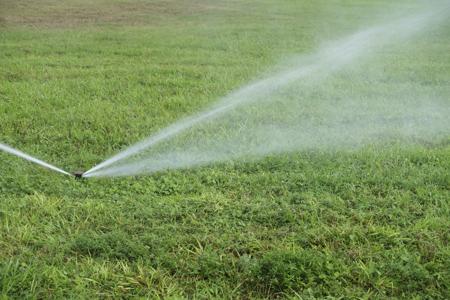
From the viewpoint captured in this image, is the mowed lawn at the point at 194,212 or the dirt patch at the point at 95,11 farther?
the dirt patch at the point at 95,11

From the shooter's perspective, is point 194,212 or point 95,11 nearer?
point 194,212

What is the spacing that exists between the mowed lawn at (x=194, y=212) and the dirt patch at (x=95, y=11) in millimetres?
5208

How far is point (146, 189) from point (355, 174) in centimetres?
176

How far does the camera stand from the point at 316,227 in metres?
3.38

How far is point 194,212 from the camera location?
3564mm

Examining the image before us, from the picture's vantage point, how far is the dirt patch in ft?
38.0

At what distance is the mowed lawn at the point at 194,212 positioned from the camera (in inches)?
113

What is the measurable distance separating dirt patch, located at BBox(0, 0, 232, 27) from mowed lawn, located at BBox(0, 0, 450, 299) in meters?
5.21

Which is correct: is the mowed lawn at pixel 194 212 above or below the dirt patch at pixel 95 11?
below

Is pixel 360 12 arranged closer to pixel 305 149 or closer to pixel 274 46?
pixel 274 46

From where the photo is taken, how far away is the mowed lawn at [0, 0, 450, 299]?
288cm

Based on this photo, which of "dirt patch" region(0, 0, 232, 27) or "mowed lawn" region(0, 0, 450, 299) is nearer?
"mowed lawn" region(0, 0, 450, 299)

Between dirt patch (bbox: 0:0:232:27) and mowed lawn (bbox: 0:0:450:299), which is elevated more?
dirt patch (bbox: 0:0:232:27)

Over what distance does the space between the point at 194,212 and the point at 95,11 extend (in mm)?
10874
